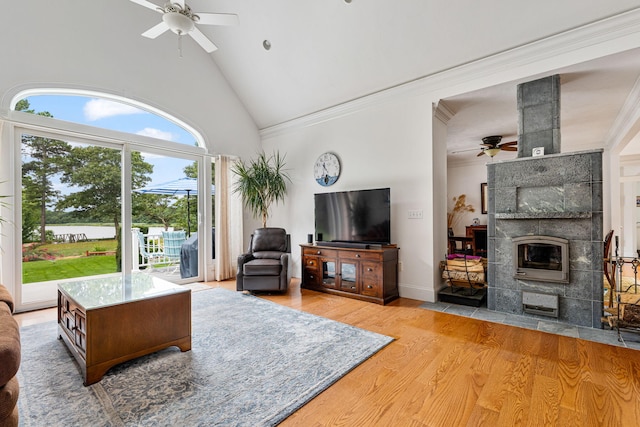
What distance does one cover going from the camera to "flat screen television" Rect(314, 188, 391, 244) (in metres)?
4.08

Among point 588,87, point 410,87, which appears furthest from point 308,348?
point 588,87

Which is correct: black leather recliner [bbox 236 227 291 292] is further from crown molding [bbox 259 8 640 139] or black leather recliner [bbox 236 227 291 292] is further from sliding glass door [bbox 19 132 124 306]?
crown molding [bbox 259 8 640 139]

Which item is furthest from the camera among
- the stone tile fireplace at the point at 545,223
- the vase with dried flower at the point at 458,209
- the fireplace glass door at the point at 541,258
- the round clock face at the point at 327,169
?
the vase with dried flower at the point at 458,209

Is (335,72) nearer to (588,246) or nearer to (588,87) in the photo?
(588,87)

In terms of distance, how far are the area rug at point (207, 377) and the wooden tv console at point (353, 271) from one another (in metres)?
0.99

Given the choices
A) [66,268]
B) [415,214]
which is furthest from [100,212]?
[415,214]

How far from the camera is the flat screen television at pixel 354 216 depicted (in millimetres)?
4077

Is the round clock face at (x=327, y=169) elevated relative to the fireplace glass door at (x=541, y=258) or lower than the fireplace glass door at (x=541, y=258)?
elevated

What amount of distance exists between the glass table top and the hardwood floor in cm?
151

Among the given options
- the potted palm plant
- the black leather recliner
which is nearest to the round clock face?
the potted palm plant

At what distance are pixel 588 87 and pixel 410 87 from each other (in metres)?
2.09

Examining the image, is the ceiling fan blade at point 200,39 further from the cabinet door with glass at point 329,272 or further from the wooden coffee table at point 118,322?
the cabinet door with glass at point 329,272

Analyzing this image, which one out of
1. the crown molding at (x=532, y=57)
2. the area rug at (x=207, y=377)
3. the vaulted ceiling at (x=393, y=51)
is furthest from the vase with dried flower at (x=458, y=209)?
the area rug at (x=207, y=377)

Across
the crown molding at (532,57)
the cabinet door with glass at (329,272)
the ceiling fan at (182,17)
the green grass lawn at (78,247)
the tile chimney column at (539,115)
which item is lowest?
the cabinet door with glass at (329,272)
